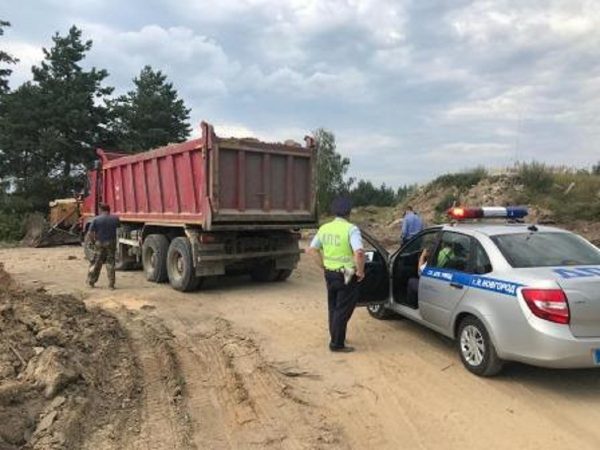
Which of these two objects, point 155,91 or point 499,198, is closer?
point 499,198

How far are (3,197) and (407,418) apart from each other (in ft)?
109

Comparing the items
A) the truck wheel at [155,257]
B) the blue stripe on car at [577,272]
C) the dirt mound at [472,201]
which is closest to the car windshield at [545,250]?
the blue stripe on car at [577,272]

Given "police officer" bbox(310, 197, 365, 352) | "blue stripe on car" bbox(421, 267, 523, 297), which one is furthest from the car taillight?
"police officer" bbox(310, 197, 365, 352)

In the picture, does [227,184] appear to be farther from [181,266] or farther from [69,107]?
[69,107]

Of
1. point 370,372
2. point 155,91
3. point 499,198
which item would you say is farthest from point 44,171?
point 370,372

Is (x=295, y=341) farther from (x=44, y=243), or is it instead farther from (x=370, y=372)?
(x=44, y=243)

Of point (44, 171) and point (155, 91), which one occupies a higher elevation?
point (155, 91)

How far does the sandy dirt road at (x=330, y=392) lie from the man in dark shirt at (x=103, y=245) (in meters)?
3.49

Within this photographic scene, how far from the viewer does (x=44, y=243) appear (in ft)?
81.1

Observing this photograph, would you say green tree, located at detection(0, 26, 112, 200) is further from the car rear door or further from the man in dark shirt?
the car rear door

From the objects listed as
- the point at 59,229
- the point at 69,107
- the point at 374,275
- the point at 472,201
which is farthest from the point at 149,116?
the point at 374,275

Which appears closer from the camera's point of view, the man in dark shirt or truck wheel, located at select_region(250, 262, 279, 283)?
the man in dark shirt

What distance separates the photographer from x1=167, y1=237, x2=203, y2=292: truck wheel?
466 inches

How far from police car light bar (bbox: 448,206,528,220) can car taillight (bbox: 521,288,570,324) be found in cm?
198
